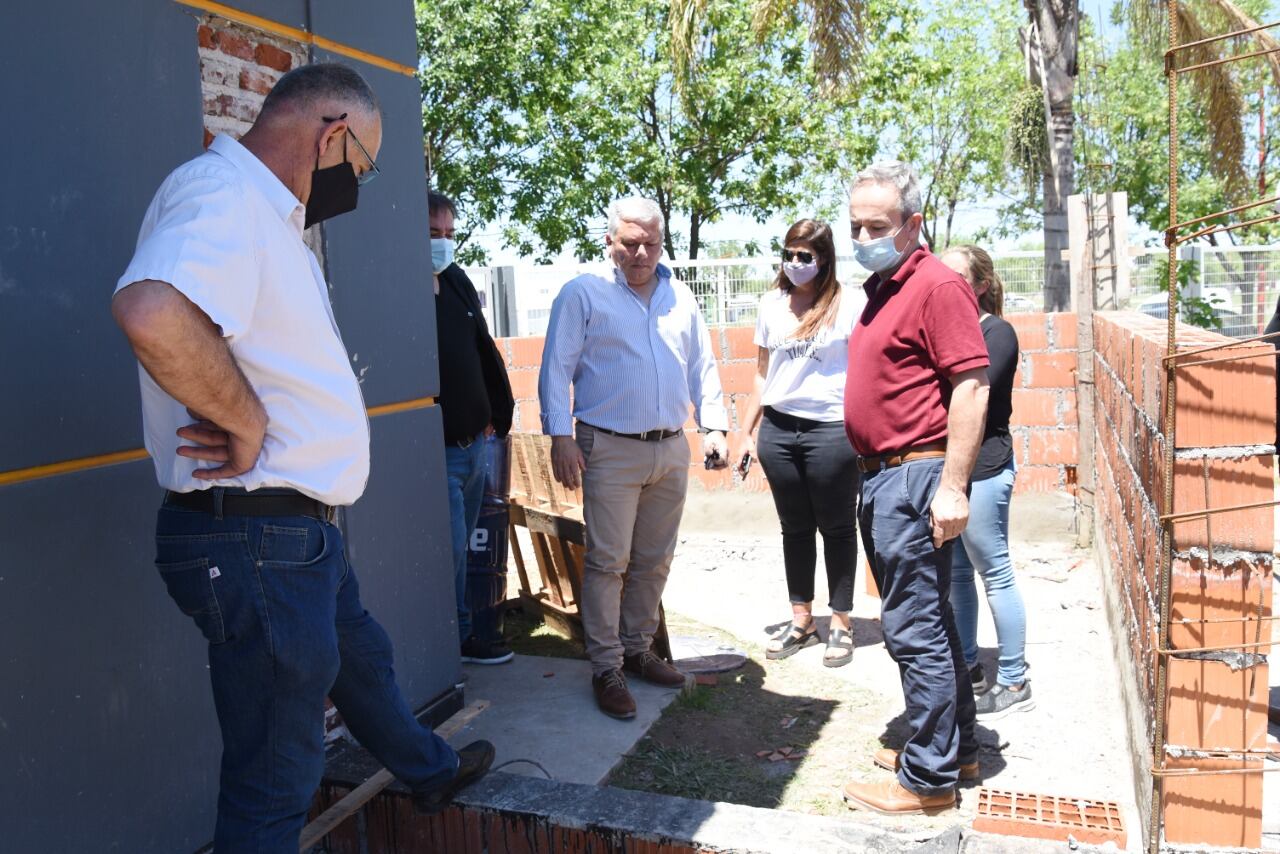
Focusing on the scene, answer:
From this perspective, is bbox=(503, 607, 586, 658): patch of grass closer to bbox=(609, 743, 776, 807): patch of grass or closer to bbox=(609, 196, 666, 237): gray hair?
bbox=(609, 743, 776, 807): patch of grass

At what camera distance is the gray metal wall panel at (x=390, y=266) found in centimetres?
351

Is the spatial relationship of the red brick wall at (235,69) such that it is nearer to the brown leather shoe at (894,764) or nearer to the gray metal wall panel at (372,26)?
the gray metal wall panel at (372,26)

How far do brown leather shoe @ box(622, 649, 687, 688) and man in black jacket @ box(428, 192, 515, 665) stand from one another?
0.64m

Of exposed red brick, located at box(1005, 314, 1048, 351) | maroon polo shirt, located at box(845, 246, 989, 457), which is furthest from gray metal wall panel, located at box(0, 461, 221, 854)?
exposed red brick, located at box(1005, 314, 1048, 351)

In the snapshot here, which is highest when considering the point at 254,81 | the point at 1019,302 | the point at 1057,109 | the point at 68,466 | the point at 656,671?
the point at 1057,109

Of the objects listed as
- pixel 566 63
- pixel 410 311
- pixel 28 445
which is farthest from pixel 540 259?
pixel 28 445

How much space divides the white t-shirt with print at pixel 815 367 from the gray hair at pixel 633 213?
0.95 meters

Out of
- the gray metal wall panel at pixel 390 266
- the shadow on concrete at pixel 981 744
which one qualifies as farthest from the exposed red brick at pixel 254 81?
the shadow on concrete at pixel 981 744

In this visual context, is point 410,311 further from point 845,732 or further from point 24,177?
point 845,732

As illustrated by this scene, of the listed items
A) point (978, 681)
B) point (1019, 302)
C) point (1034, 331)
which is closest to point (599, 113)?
point (1019, 302)

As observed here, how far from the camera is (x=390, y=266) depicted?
147 inches

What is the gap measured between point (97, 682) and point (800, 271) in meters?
3.30

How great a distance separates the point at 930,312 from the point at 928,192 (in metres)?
34.7

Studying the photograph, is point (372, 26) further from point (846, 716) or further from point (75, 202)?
point (846, 716)
